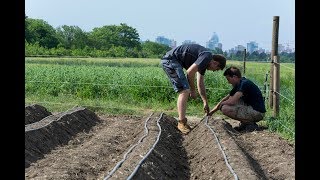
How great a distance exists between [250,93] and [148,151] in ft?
11.1

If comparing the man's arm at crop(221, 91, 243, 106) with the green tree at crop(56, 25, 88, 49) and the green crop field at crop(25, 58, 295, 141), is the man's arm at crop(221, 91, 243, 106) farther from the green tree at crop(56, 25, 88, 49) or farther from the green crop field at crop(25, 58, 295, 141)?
the green tree at crop(56, 25, 88, 49)

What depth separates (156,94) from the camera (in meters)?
14.4

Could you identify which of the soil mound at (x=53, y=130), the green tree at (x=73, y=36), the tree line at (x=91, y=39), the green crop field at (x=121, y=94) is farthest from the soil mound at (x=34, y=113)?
the green tree at (x=73, y=36)

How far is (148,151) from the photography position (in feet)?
21.3

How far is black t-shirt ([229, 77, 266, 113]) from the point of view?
30.1 ft

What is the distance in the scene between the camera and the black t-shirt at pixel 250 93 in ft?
30.1

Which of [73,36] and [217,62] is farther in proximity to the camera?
[73,36]

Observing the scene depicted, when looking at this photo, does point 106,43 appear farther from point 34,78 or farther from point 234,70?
point 234,70

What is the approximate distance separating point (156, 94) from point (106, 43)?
199 ft

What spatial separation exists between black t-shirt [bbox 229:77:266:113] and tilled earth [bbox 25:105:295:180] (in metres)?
0.46

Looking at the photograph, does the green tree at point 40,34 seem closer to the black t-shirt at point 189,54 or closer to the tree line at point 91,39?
the tree line at point 91,39

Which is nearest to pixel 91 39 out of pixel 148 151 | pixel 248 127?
pixel 248 127

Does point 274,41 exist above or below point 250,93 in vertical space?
above

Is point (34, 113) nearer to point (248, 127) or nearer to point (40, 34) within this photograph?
point (248, 127)
